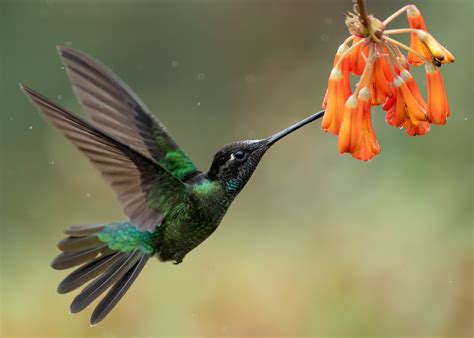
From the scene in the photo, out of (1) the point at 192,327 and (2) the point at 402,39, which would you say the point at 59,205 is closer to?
(1) the point at 192,327

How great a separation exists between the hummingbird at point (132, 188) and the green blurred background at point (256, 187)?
1765mm

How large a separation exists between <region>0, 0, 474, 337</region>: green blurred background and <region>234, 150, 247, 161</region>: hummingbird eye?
229 centimetres

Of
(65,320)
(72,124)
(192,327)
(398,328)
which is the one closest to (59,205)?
(65,320)

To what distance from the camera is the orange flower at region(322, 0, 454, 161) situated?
2371 millimetres

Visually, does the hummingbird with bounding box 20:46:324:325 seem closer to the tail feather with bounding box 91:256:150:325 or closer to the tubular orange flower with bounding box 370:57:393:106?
the tail feather with bounding box 91:256:150:325

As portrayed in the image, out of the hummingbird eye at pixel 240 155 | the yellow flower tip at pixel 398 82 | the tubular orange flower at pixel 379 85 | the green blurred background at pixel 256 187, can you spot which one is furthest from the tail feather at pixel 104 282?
→ the green blurred background at pixel 256 187

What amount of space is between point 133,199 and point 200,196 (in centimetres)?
26

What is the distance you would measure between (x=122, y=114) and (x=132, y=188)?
443 mm

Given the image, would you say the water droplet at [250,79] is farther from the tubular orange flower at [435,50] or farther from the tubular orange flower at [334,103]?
the tubular orange flower at [435,50]

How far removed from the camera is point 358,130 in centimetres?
243

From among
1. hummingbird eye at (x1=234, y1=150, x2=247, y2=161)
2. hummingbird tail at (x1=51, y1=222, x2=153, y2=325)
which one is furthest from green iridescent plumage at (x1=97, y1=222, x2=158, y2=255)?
hummingbird eye at (x1=234, y1=150, x2=247, y2=161)

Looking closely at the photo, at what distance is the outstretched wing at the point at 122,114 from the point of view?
3145mm

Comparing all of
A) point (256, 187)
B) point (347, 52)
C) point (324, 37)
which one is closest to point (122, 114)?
point (347, 52)

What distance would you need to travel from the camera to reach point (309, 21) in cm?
706
